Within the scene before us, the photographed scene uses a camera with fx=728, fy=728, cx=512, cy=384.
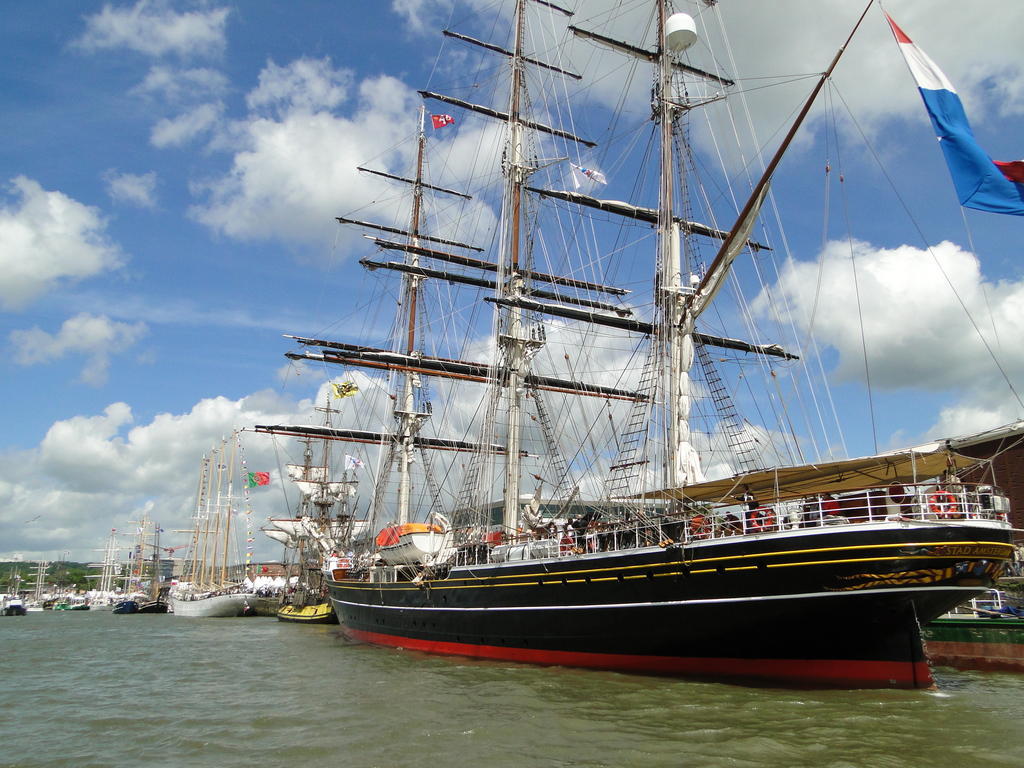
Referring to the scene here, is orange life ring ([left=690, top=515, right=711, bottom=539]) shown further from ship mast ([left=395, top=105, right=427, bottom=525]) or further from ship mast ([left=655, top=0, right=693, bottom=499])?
ship mast ([left=395, top=105, right=427, bottom=525])

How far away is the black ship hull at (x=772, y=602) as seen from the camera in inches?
559

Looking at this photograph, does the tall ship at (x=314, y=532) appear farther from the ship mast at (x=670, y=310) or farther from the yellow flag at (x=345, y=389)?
the ship mast at (x=670, y=310)

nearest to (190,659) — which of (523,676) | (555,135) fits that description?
(523,676)

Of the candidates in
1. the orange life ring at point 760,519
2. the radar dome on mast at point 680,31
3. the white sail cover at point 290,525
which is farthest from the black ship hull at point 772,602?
the white sail cover at point 290,525

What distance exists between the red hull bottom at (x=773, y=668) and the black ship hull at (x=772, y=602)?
0.02 m

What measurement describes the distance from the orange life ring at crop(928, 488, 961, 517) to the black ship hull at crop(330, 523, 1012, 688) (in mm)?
483

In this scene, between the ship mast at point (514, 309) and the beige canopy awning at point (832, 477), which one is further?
the ship mast at point (514, 309)

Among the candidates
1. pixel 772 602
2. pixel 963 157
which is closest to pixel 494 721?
pixel 772 602

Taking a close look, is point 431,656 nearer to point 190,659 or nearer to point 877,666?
point 190,659

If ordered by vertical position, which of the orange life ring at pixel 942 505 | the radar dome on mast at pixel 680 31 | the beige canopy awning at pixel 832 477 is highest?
the radar dome on mast at pixel 680 31

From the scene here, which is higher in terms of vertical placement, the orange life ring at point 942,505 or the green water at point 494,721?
the orange life ring at point 942,505

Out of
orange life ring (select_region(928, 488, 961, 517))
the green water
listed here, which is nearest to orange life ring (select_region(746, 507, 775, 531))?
orange life ring (select_region(928, 488, 961, 517))

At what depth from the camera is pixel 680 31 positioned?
2645cm

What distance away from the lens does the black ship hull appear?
14.2 meters
